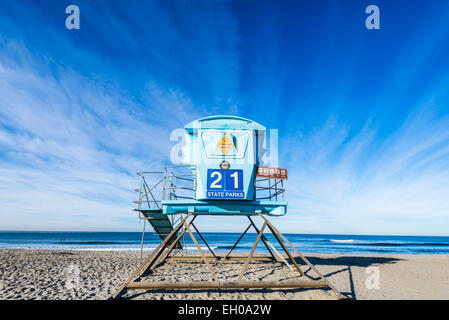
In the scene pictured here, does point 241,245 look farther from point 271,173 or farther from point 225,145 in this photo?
point 225,145

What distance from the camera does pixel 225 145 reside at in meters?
9.90

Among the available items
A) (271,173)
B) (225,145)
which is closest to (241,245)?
(271,173)

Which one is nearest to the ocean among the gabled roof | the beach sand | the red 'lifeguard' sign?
the beach sand

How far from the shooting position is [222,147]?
988cm

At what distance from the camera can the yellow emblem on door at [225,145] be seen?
9867 millimetres

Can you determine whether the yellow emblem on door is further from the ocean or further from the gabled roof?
the ocean

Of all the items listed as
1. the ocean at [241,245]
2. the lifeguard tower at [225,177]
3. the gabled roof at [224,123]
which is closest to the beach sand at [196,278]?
the lifeguard tower at [225,177]

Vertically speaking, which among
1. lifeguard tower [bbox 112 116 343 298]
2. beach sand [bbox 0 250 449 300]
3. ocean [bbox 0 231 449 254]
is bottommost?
ocean [bbox 0 231 449 254]

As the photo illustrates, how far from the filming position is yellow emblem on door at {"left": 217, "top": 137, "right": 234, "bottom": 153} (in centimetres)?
987

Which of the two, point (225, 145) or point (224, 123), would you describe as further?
point (224, 123)
